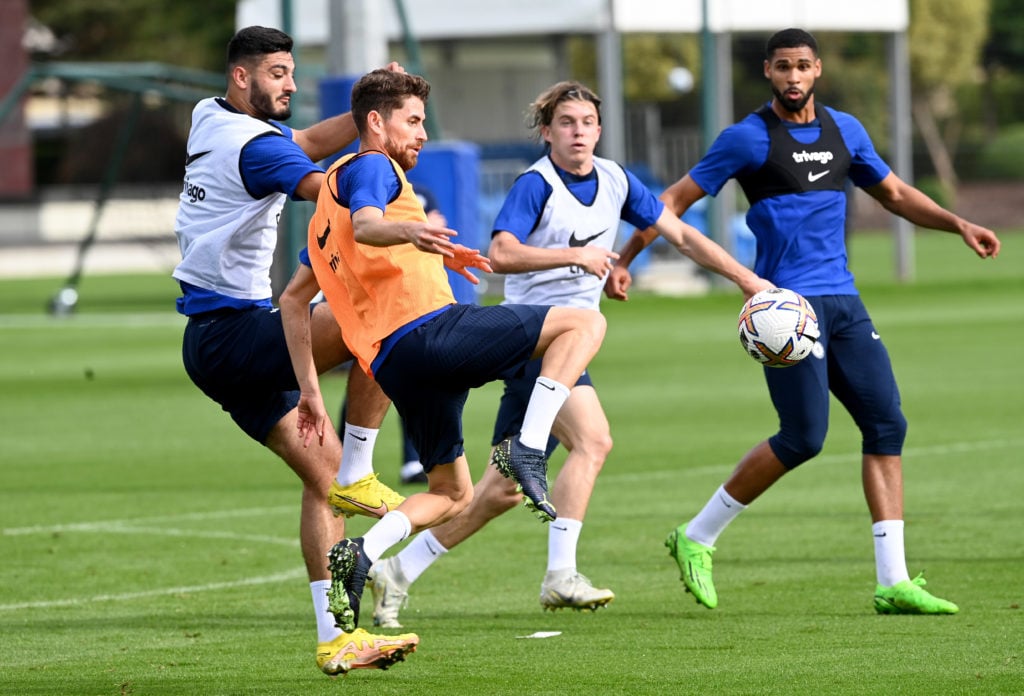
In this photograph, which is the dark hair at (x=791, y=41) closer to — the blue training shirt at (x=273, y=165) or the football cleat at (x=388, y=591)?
the blue training shirt at (x=273, y=165)

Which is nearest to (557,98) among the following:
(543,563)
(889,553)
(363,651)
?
(889,553)

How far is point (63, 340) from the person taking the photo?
92.6 feet

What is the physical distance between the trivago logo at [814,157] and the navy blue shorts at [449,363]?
81.3 inches

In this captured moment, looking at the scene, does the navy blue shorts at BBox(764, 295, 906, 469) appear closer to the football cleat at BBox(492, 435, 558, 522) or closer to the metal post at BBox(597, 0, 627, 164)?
the football cleat at BBox(492, 435, 558, 522)

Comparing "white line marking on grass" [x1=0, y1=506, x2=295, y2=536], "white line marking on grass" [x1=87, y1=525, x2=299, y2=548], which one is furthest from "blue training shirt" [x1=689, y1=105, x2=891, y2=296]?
"white line marking on grass" [x1=0, y1=506, x2=295, y2=536]

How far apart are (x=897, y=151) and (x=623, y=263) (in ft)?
103

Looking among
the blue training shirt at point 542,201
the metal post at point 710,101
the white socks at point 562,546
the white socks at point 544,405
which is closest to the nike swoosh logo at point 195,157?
the blue training shirt at point 542,201

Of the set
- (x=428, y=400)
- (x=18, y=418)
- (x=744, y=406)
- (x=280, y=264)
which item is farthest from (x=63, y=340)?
(x=428, y=400)

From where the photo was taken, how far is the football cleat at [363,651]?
22.5 feet

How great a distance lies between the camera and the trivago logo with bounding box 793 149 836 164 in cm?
890

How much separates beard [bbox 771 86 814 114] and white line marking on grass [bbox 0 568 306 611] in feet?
11.3

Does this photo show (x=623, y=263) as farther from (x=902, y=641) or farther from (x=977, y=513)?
(x=977, y=513)

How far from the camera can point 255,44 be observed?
7719 mm

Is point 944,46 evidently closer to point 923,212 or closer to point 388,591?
point 923,212
